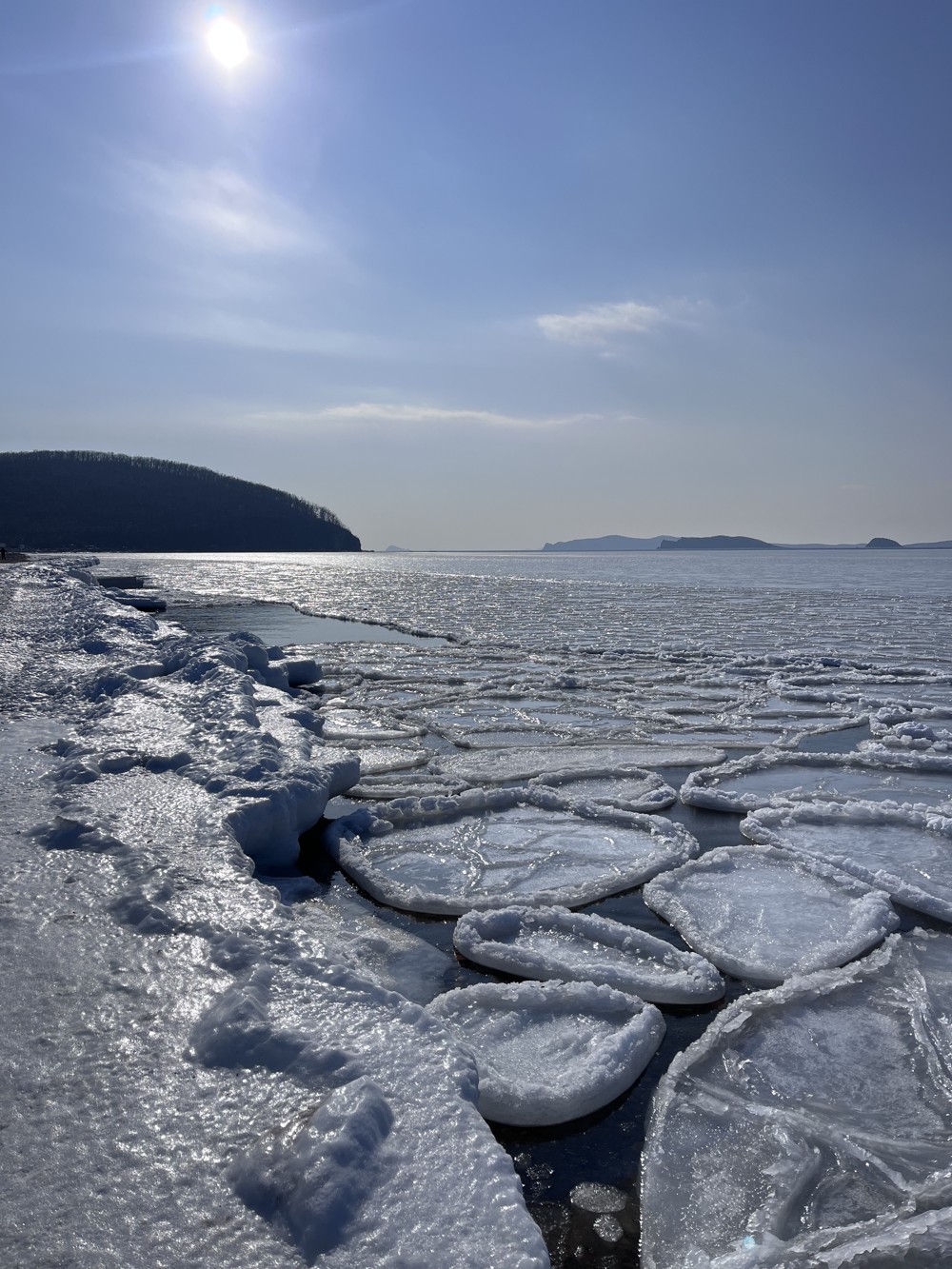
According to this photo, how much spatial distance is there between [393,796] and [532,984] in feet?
A: 8.45

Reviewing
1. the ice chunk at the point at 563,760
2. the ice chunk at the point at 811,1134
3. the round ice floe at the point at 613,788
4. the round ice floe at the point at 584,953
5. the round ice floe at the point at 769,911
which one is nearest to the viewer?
the ice chunk at the point at 811,1134

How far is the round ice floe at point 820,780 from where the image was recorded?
5.07 meters

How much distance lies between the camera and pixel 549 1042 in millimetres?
2520

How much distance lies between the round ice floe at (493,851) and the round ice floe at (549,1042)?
0.82m

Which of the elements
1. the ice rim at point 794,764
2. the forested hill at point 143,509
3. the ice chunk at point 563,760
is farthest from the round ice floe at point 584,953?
the forested hill at point 143,509

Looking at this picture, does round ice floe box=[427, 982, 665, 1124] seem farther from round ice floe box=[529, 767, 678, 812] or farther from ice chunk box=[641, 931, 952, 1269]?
round ice floe box=[529, 767, 678, 812]

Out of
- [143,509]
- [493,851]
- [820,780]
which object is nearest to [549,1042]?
[493,851]

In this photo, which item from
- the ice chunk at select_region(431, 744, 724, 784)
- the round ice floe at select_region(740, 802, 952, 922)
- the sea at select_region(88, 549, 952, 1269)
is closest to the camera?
the sea at select_region(88, 549, 952, 1269)

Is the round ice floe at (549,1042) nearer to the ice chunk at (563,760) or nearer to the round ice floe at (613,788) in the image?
the round ice floe at (613,788)

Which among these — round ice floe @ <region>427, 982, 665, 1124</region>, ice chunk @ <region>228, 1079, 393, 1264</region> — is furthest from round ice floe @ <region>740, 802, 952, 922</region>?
ice chunk @ <region>228, 1079, 393, 1264</region>

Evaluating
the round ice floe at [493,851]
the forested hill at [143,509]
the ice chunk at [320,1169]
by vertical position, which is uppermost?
the forested hill at [143,509]

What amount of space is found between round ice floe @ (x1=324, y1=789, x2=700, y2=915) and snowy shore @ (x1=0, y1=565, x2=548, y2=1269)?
0.51 m

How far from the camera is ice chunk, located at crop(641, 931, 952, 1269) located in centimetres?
175

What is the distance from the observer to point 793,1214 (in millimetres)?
1833
